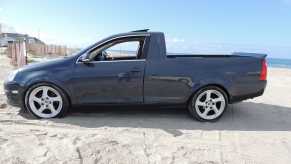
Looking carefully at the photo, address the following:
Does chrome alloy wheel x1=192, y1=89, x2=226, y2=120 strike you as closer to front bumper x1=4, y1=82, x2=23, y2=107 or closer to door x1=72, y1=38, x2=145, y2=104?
door x1=72, y1=38, x2=145, y2=104

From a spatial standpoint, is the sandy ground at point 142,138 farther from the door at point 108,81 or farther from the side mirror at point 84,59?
the side mirror at point 84,59

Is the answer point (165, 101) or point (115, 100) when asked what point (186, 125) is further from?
point (115, 100)

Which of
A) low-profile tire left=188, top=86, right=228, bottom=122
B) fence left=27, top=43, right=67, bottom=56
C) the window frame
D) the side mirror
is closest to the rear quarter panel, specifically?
low-profile tire left=188, top=86, right=228, bottom=122

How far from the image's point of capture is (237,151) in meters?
4.23

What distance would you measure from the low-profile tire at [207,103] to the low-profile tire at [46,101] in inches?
90.1

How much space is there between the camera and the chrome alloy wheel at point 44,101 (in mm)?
5625

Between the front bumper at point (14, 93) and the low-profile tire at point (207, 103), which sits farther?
the low-profile tire at point (207, 103)

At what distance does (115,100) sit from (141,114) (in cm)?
71

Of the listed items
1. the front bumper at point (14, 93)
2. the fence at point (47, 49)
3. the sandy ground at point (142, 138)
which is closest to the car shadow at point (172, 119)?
the sandy ground at point (142, 138)

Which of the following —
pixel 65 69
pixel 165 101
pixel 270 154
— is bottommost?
pixel 270 154

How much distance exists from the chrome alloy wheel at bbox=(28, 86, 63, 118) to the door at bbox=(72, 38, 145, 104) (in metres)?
0.35

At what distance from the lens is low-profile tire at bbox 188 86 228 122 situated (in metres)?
5.79

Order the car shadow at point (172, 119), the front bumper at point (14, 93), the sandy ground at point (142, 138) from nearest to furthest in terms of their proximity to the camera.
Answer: the sandy ground at point (142, 138)
the car shadow at point (172, 119)
the front bumper at point (14, 93)

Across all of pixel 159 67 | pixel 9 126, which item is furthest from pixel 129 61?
pixel 9 126
